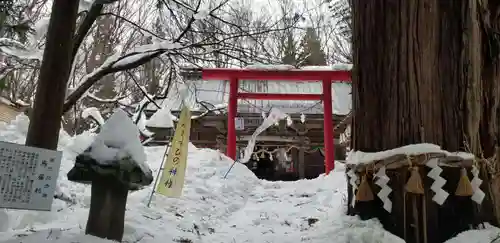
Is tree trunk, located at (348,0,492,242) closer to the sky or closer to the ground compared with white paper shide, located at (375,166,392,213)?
closer to the sky

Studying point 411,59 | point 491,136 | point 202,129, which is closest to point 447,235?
point 491,136

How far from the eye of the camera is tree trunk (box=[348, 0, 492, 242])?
→ 117 inches

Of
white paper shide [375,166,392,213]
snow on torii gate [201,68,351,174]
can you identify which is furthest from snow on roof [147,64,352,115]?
white paper shide [375,166,392,213]

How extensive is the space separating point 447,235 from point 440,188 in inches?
13.9

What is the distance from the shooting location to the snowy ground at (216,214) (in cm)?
311

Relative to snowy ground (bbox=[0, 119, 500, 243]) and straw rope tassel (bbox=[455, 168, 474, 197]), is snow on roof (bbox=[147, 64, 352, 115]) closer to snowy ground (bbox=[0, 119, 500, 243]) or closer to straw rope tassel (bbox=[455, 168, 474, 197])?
snowy ground (bbox=[0, 119, 500, 243])

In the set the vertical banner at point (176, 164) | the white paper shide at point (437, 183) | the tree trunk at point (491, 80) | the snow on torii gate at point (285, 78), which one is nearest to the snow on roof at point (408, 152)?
the white paper shide at point (437, 183)

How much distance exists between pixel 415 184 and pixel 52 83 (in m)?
3.09

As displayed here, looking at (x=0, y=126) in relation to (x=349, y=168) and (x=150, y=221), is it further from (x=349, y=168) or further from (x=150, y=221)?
(x=349, y=168)

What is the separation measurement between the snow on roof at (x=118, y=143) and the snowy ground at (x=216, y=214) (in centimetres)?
58

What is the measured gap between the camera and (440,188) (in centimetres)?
280

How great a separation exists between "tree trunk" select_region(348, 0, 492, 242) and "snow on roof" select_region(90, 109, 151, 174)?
175 centimetres

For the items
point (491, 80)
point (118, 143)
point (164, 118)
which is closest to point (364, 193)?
point (491, 80)

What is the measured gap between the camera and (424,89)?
305cm
